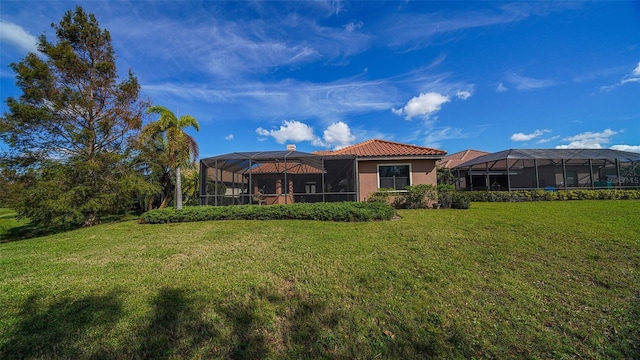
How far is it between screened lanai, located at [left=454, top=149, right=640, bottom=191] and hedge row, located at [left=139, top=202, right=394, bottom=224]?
11893 millimetres

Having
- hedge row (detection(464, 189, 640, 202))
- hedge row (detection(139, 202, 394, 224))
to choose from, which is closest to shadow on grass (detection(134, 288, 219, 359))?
hedge row (detection(139, 202, 394, 224))

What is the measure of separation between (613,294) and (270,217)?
864 centimetres

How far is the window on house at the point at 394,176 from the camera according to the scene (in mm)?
13188

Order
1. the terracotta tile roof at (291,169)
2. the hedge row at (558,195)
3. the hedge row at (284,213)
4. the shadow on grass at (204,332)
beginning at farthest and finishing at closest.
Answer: the hedge row at (558,195) < the terracotta tile roof at (291,169) < the hedge row at (284,213) < the shadow on grass at (204,332)

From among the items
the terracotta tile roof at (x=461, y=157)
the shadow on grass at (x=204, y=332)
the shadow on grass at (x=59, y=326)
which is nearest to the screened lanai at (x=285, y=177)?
the shadow on grass at (x=204, y=332)

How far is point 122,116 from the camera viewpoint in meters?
12.6

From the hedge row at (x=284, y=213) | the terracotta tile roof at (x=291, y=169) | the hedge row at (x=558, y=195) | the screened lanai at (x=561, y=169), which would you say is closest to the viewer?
the hedge row at (x=284, y=213)

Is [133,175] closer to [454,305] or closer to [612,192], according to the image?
[454,305]

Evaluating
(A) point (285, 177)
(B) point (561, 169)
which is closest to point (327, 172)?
(A) point (285, 177)

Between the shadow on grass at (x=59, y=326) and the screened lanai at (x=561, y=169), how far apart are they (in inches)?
748

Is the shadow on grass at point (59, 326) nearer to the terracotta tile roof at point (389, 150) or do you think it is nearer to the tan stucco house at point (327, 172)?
the tan stucco house at point (327, 172)

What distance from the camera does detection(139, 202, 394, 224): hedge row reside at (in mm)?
8773

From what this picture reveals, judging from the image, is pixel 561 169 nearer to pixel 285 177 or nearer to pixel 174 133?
pixel 285 177

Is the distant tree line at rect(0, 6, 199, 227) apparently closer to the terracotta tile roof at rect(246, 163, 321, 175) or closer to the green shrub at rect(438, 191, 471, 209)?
the terracotta tile roof at rect(246, 163, 321, 175)
